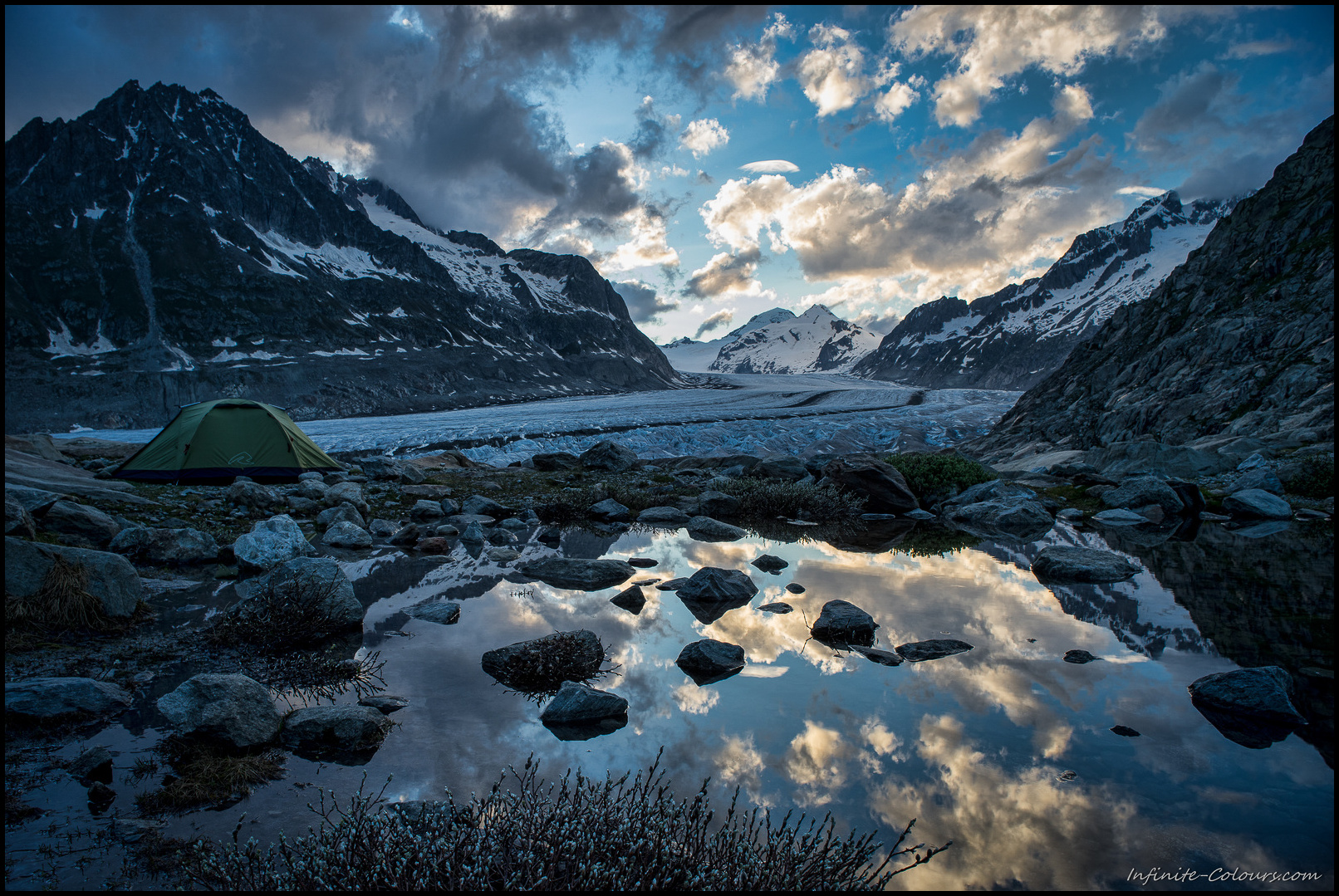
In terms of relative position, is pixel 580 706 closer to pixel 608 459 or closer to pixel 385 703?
pixel 385 703

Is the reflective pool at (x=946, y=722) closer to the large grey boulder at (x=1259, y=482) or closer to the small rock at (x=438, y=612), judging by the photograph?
the small rock at (x=438, y=612)

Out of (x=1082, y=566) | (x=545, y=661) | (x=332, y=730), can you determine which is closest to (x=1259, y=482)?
(x=1082, y=566)

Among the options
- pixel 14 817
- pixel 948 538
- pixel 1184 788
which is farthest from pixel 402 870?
pixel 948 538

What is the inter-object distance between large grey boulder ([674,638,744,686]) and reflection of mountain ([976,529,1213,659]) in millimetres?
4374

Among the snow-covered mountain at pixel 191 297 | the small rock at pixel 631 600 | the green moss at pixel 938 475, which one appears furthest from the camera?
the snow-covered mountain at pixel 191 297

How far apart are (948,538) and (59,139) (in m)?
225

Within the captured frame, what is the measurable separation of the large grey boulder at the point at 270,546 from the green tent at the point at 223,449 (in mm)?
9090

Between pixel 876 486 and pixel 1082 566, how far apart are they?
719cm

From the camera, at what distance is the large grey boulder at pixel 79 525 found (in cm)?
902

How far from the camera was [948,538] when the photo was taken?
1263 centimetres

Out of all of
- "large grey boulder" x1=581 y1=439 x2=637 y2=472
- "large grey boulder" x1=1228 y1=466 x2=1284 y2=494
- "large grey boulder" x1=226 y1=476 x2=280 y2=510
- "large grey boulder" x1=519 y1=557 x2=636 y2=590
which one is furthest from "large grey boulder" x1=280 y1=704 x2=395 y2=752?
"large grey boulder" x1=581 y1=439 x2=637 y2=472

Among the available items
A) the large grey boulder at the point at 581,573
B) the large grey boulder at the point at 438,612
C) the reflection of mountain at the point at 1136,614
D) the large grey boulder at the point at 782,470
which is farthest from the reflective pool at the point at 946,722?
the large grey boulder at the point at 782,470

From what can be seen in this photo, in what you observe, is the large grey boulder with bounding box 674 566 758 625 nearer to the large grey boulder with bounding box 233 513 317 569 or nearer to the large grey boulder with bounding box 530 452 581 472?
the large grey boulder with bounding box 233 513 317 569

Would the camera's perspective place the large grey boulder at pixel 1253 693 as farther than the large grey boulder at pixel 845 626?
No
